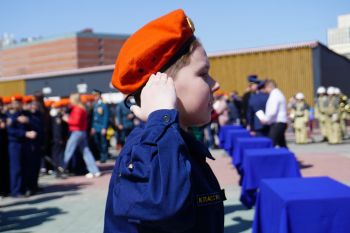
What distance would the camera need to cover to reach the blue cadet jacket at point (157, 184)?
1275 millimetres

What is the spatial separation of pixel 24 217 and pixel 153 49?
591cm

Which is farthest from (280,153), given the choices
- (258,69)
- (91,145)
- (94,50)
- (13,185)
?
(94,50)

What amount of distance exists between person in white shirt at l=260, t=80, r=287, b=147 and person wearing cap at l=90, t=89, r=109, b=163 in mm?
5153

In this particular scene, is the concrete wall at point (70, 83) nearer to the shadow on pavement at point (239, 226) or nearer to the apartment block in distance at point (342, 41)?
the apartment block in distance at point (342, 41)

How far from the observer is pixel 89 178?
10.5 metres

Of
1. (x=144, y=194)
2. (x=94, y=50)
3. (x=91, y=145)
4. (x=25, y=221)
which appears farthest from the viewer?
(x=94, y=50)

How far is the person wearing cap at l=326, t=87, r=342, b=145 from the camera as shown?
15.6 metres

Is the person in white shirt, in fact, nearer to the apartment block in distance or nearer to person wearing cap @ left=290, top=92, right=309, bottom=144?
the apartment block in distance

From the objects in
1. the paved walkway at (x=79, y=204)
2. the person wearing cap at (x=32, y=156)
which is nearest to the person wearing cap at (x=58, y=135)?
the paved walkway at (x=79, y=204)

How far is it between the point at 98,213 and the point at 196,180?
5.31 metres

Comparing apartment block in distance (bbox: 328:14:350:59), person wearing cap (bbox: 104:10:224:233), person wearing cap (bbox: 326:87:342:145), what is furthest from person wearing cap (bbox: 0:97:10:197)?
person wearing cap (bbox: 326:87:342:145)

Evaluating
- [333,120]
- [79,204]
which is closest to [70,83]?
[333,120]

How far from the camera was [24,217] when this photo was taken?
6785mm

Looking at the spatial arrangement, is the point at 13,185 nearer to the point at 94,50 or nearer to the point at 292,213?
the point at 292,213
